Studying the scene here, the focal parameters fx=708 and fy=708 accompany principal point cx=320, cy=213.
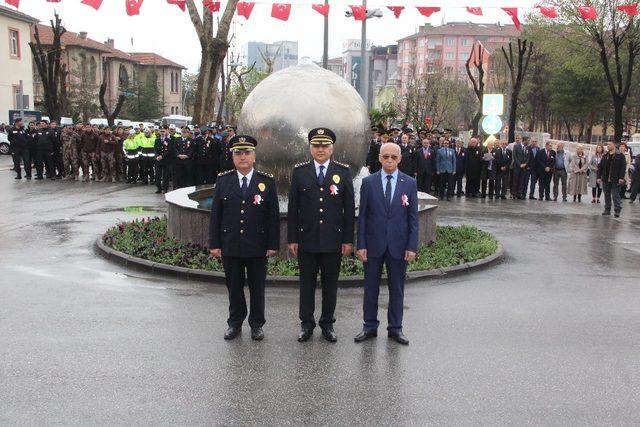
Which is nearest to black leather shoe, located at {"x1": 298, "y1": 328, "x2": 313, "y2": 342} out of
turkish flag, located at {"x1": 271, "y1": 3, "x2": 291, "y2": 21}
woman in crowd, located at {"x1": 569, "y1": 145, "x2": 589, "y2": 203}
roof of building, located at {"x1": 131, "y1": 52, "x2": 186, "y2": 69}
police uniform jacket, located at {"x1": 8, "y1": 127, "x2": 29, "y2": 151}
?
turkish flag, located at {"x1": 271, "y1": 3, "x2": 291, "y2": 21}

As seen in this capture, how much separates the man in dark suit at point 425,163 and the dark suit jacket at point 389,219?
13091mm

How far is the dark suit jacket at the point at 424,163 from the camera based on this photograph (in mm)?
19469

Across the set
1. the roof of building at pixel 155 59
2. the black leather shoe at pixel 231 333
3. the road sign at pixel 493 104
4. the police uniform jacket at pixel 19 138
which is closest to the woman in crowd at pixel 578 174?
the road sign at pixel 493 104

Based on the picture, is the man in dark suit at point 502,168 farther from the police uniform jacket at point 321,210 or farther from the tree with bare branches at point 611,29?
the police uniform jacket at point 321,210

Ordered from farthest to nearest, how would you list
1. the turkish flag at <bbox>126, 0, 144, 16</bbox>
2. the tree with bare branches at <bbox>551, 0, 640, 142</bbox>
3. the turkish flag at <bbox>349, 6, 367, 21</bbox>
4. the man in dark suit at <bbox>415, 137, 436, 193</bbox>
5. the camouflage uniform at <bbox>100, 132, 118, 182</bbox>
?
the tree with bare branches at <bbox>551, 0, 640, 142</bbox>
the camouflage uniform at <bbox>100, 132, 118, 182</bbox>
the man in dark suit at <bbox>415, 137, 436, 193</bbox>
the turkish flag at <bbox>349, 6, 367, 21</bbox>
the turkish flag at <bbox>126, 0, 144, 16</bbox>

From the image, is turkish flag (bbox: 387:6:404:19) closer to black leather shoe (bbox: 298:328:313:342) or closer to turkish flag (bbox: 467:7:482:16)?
turkish flag (bbox: 467:7:482:16)

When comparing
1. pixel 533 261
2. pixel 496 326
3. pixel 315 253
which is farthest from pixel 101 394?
pixel 533 261

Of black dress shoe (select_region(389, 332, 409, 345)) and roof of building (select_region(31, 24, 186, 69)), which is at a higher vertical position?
roof of building (select_region(31, 24, 186, 69))

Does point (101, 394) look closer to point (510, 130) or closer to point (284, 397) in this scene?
point (284, 397)

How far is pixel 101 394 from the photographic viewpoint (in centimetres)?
518

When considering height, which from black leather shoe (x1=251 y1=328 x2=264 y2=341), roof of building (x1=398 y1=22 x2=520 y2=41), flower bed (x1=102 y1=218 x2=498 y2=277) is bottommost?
black leather shoe (x1=251 y1=328 x2=264 y2=341)

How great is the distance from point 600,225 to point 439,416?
11.7 m

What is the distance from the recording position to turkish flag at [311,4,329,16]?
1766 centimetres

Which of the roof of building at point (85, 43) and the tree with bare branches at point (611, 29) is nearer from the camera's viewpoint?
the tree with bare branches at point (611, 29)
